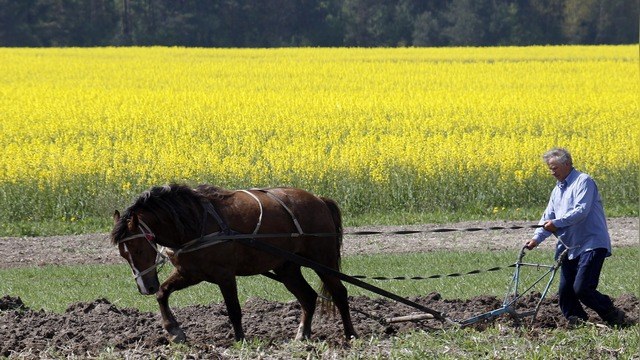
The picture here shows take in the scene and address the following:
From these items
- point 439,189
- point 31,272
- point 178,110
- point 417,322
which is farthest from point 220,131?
point 417,322

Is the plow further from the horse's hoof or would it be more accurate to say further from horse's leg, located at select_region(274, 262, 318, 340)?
the horse's hoof

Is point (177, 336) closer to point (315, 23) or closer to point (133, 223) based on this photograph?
point (133, 223)

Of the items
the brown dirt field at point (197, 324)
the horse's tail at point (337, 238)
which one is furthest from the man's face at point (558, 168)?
the horse's tail at point (337, 238)

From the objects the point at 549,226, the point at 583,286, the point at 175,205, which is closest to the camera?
the point at 175,205

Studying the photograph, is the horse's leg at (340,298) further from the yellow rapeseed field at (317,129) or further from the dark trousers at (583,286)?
the yellow rapeseed field at (317,129)

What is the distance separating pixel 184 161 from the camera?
21609mm

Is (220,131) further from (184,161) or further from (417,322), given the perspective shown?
(417,322)

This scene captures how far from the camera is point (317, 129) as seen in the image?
26734 millimetres

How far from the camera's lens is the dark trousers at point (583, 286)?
1002 cm

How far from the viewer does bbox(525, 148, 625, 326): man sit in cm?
988

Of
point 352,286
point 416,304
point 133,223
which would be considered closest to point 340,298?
point 416,304

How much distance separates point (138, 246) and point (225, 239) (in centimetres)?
73

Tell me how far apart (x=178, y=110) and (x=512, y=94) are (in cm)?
991

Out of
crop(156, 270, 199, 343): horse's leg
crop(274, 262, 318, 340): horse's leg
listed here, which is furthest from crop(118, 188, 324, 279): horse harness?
crop(274, 262, 318, 340): horse's leg
